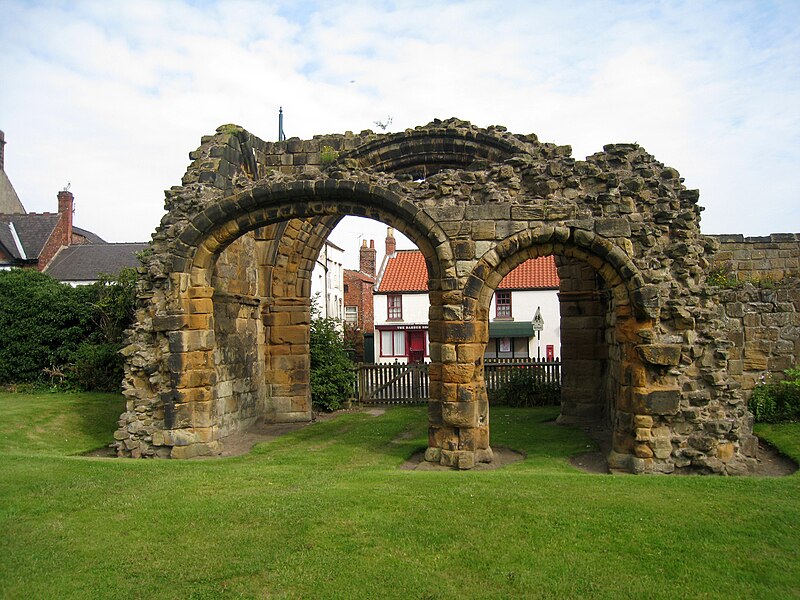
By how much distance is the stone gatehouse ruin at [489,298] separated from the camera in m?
8.49

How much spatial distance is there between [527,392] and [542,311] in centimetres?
1472

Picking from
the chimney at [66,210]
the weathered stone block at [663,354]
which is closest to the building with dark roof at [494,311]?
the chimney at [66,210]

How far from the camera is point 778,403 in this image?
11602mm

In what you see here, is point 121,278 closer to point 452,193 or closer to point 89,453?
point 89,453

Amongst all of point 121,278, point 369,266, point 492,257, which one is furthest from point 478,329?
point 369,266

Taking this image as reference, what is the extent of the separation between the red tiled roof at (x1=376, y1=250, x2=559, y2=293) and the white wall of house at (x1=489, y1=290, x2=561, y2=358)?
13.8 inches

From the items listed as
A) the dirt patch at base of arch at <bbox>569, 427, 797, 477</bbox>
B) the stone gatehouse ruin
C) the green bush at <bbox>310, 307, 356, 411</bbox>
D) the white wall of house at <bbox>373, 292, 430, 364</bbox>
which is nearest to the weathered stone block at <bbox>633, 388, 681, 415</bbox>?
the stone gatehouse ruin

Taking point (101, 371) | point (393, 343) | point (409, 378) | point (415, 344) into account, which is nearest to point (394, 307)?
point (393, 343)

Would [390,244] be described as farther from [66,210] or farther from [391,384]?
[391,384]

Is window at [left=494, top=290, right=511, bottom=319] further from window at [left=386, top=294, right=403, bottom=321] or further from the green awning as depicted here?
window at [left=386, top=294, right=403, bottom=321]

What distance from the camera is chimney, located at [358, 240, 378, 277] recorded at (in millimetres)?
38062

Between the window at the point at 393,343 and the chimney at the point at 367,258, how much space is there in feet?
24.6

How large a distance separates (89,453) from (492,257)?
23.2 feet

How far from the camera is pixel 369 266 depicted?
126ft
